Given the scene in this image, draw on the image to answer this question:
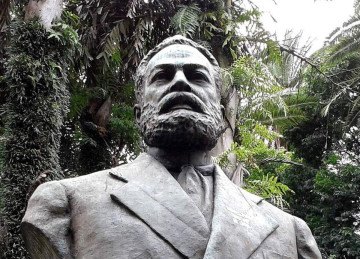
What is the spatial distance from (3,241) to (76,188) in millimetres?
3671

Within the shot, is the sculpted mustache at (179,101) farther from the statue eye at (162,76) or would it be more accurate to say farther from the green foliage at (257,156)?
the green foliage at (257,156)

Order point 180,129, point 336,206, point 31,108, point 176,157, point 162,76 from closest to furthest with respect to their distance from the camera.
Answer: point 180,129
point 176,157
point 162,76
point 31,108
point 336,206

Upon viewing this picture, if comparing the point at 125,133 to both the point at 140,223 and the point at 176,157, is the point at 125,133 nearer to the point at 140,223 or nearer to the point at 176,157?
the point at 176,157

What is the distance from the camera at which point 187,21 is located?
8.66 meters

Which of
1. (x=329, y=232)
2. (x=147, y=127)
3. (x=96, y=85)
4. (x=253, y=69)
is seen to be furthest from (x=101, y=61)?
(x=147, y=127)

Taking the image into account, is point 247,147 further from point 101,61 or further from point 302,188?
point 302,188

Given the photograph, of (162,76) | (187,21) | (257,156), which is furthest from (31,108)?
(162,76)

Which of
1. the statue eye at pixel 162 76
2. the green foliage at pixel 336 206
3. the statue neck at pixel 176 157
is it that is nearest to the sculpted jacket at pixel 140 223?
the statue neck at pixel 176 157

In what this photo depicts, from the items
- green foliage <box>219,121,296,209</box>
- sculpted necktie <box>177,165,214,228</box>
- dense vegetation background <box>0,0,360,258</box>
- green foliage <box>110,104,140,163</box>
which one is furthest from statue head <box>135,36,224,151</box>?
green foliage <box>110,104,140,163</box>

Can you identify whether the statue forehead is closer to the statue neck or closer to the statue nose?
the statue nose

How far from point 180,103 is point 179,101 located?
0.03 ft

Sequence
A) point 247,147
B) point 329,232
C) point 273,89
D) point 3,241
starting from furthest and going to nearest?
point 329,232 → point 273,89 → point 247,147 → point 3,241

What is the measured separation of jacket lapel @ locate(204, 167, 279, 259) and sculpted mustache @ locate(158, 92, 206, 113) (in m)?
0.35

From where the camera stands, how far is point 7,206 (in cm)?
684
